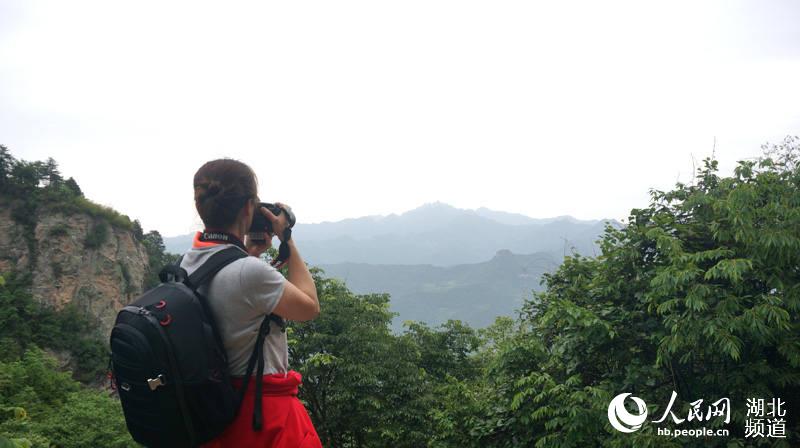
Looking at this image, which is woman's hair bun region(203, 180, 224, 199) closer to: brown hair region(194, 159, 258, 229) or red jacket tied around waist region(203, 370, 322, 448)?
brown hair region(194, 159, 258, 229)

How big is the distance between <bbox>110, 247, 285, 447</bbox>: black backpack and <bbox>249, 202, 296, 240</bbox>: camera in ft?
1.26

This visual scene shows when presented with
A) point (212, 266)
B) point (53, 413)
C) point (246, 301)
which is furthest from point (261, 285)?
point (53, 413)

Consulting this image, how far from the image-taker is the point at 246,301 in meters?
1.65

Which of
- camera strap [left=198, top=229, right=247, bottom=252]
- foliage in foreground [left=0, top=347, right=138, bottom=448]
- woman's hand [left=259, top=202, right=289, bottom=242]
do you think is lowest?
foliage in foreground [left=0, top=347, right=138, bottom=448]

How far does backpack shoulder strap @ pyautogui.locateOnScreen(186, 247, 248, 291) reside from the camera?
1680 millimetres

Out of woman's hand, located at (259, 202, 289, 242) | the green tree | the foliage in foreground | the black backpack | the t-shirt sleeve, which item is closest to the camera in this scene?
the black backpack

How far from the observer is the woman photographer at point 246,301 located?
1.66 m

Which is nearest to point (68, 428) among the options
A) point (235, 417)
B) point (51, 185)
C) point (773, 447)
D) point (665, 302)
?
point (235, 417)

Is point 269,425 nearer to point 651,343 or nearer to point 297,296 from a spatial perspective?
point 297,296

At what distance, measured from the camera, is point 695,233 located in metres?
6.72

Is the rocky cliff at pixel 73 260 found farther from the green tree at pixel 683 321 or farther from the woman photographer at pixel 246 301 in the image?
the woman photographer at pixel 246 301

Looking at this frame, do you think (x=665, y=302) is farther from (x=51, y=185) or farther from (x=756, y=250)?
(x=51, y=185)

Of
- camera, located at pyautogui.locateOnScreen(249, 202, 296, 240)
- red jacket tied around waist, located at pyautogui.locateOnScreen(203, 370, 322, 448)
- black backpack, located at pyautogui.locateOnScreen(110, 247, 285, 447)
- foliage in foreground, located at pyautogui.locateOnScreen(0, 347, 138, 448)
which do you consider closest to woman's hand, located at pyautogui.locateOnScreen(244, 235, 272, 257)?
camera, located at pyautogui.locateOnScreen(249, 202, 296, 240)

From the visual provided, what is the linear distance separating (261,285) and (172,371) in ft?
1.17
